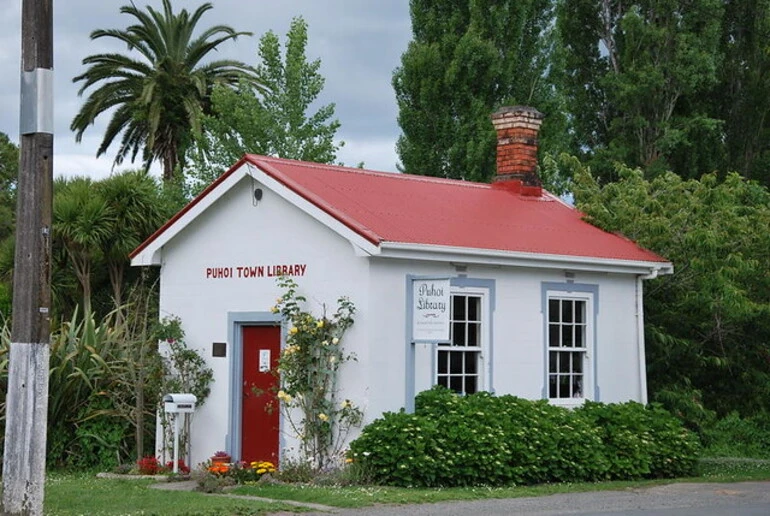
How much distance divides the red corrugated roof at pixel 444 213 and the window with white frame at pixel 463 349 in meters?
0.88

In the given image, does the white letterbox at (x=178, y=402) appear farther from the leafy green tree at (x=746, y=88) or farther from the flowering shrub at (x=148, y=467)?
the leafy green tree at (x=746, y=88)

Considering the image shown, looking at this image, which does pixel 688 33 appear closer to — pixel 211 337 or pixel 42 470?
pixel 211 337

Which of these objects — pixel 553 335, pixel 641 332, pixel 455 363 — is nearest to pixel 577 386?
pixel 553 335

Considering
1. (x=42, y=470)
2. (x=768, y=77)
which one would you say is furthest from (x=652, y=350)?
(x=768, y=77)

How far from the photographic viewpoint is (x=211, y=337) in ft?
61.0

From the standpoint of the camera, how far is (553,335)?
18.9 m

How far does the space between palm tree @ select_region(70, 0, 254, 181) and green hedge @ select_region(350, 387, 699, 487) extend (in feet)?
65.0

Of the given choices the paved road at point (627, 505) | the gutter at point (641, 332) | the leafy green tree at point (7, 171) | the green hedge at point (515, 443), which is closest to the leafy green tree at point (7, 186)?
the leafy green tree at point (7, 171)

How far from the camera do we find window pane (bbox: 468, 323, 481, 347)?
17.8 metres

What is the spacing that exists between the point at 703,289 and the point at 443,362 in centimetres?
481

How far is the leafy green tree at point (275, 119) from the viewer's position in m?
30.8

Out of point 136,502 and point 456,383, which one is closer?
point 136,502

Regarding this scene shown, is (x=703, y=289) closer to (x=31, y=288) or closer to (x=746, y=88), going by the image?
(x=31, y=288)

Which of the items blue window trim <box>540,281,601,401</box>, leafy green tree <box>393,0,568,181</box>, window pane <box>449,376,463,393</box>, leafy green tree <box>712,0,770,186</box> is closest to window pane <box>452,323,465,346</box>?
window pane <box>449,376,463,393</box>
